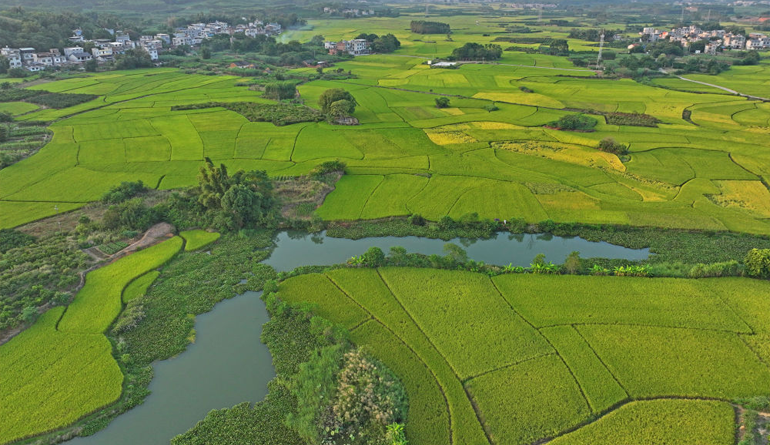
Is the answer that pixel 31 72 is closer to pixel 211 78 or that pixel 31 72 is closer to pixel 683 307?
pixel 211 78

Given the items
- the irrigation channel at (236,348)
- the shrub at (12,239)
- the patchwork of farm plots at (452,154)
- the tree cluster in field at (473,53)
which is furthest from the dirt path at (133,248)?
the tree cluster in field at (473,53)

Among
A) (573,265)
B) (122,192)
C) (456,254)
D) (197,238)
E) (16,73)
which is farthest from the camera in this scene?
(16,73)

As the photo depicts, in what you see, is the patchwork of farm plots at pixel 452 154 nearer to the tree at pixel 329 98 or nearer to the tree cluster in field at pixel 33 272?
the tree at pixel 329 98

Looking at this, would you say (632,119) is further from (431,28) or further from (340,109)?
(431,28)

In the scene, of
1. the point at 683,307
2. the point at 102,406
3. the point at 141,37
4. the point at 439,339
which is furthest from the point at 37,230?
the point at 141,37

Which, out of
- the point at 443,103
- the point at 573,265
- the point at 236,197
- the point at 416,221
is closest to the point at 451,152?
the point at 416,221

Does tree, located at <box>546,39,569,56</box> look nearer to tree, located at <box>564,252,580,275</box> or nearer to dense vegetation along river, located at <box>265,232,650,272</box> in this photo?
dense vegetation along river, located at <box>265,232,650,272</box>

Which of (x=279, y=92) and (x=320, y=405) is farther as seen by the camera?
(x=279, y=92)

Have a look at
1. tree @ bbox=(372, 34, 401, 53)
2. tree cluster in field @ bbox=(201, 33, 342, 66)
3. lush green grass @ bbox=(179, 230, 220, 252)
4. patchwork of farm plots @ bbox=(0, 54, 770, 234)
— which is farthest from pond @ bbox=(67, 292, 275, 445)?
tree @ bbox=(372, 34, 401, 53)
